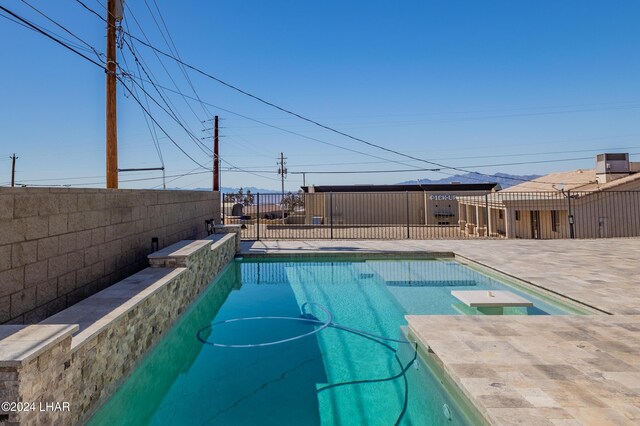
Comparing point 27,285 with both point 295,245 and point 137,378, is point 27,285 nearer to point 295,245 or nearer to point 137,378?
point 137,378

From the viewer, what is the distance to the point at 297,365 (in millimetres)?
3365

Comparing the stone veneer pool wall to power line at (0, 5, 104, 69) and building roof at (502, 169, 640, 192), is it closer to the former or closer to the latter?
power line at (0, 5, 104, 69)

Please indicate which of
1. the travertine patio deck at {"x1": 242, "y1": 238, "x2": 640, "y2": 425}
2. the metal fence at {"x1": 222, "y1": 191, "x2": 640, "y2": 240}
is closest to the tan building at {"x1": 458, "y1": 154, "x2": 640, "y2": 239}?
the metal fence at {"x1": 222, "y1": 191, "x2": 640, "y2": 240}

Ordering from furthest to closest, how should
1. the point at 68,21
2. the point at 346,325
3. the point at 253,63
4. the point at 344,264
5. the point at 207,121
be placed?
the point at 207,121 < the point at 253,63 < the point at 344,264 < the point at 68,21 < the point at 346,325

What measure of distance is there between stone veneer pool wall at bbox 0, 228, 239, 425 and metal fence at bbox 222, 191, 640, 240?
22.1 ft

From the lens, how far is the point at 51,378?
1.85 m

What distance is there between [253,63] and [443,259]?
1002cm

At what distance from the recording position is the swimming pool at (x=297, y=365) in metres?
2.54

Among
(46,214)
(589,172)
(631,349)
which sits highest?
(589,172)

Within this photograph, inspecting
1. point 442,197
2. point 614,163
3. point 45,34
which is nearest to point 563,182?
point 614,163

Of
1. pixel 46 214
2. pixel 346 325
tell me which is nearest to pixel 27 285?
pixel 46 214

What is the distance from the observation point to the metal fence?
13320 millimetres

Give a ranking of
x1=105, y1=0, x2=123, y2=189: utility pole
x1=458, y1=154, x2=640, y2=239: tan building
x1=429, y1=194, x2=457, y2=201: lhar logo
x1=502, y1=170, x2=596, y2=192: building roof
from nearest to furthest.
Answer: x1=105, y1=0, x2=123, y2=189: utility pole, x1=458, y1=154, x2=640, y2=239: tan building, x1=502, y1=170, x2=596, y2=192: building roof, x1=429, y1=194, x2=457, y2=201: lhar logo

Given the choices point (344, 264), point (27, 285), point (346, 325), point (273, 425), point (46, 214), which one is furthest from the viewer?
point (344, 264)
